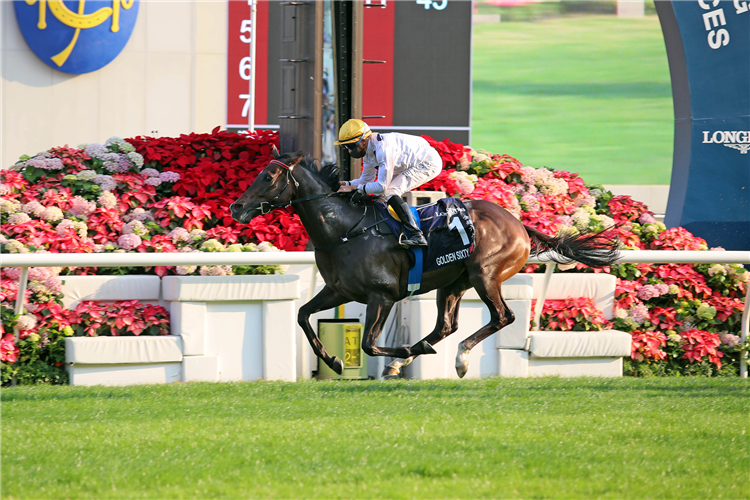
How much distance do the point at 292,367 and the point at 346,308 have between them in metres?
0.80

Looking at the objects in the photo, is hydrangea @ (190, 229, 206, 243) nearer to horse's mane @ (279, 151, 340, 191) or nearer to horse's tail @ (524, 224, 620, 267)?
horse's mane @ (279, 151, 340, 191)

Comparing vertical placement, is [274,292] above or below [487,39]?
below

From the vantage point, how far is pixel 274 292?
6.01 metres

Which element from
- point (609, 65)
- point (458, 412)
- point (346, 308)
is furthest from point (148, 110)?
point (609, 65)

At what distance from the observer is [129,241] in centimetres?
654

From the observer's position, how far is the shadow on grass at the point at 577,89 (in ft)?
90.1

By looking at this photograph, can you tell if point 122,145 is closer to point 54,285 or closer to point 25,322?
point 54,285

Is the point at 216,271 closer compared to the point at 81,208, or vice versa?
the point at 216,271

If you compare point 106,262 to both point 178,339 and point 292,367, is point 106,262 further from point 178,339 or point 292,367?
point 292,367

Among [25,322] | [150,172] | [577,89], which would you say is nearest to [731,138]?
[150,172]

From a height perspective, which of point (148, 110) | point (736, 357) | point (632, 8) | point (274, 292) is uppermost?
point (632, 8)

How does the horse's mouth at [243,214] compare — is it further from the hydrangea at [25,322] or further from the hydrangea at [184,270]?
the hydrangea at [25,322]

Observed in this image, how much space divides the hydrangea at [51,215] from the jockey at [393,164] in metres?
2.60

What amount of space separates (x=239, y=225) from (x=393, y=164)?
217cm
